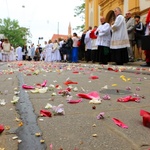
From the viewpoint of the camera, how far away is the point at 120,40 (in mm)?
11070

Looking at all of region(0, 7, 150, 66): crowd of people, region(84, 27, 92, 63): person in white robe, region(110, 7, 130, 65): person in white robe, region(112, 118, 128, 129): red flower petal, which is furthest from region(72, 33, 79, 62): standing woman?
region(112, 118, 128, 129): red flower petal

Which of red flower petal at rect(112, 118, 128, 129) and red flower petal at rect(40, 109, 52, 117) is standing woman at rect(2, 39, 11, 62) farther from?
red flower petal at rect(112, 118, 128, 129)

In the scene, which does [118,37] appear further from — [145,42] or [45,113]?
[45,113]

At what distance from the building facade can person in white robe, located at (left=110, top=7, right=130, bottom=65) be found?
4.50m

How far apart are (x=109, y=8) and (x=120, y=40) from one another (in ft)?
35.0

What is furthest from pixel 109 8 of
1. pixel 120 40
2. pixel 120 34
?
pixel 120 40

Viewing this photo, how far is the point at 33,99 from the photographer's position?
3.10 metres

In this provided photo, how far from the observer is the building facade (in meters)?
15.7

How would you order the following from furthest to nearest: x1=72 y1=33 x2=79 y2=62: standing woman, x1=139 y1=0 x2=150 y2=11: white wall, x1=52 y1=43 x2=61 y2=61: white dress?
x1=52 y1=43 x2=61 y2=61: white dress < x1=72 y1=33 x2=79 y2=62: standing woman < x1=139 y1=0 x2=150 y2=11: white wall

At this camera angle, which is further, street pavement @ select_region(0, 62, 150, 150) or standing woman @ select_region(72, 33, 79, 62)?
standing woman @ select_region(72, 33, 79, 62)

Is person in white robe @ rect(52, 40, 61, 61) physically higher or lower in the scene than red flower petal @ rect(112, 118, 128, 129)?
higher

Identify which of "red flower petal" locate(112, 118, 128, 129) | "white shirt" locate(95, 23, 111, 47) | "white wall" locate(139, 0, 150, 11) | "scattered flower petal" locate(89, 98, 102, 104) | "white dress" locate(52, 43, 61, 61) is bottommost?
"red flower petal" locate(112, 118, 128, 129)

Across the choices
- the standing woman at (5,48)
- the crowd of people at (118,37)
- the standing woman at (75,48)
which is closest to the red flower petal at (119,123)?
the crowd of people at (118,37)

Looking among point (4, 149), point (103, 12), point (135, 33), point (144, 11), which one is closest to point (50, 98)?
point (4, 149)
